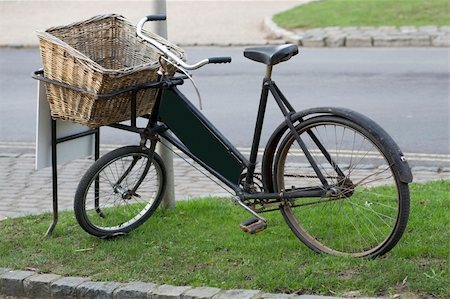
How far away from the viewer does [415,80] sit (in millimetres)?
12594

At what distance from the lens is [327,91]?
478 inches

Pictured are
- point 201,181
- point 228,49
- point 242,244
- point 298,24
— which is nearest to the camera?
point 242,244

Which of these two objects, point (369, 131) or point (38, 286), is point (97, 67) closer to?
point (38, 286)

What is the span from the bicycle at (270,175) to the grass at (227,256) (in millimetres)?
144

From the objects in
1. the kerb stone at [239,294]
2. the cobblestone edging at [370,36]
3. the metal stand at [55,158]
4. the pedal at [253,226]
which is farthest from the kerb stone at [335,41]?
the kerb stone at [239,294]

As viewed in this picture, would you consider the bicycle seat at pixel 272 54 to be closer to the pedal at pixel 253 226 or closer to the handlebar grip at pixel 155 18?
the handlebar grip at pixel 155 18

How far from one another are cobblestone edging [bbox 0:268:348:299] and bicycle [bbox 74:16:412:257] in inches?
22.6

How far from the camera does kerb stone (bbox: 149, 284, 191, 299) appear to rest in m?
4.99

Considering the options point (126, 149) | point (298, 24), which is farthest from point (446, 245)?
point (298, 24)

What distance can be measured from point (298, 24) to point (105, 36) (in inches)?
482

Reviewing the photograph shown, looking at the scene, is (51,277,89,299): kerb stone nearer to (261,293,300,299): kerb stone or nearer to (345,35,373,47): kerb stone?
(261,293,300,299): kerb stone

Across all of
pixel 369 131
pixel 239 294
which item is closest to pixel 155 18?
pixel 369 131

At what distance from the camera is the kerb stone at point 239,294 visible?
489cm

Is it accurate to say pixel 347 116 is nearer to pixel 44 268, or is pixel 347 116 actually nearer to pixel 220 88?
pixel 44 268
